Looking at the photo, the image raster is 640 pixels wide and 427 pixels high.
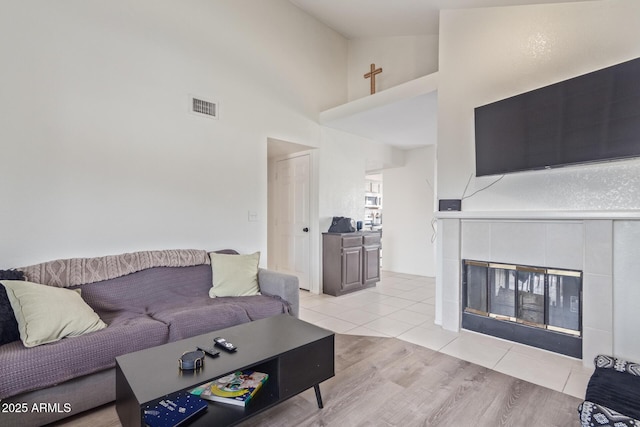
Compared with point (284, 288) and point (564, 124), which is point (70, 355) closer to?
point (284, 288)

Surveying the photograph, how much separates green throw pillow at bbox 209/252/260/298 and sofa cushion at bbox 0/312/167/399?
0.74m

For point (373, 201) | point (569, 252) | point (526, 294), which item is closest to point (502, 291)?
point (526, 294)

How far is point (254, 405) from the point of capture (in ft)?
4.82

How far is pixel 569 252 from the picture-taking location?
2424mm

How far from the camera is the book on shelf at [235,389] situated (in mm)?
1487

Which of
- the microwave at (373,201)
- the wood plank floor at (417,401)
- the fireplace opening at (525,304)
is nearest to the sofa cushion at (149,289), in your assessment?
the wood plank floor at (417,401)

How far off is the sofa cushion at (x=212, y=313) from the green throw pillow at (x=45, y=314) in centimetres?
41

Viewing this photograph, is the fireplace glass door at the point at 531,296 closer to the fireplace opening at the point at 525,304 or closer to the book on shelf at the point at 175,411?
the fireplace opening at the point at 525,304

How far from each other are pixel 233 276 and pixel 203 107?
68.0 inches

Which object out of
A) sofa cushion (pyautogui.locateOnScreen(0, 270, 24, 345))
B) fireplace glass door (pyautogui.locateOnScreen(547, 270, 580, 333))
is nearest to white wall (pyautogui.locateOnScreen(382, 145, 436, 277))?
fireplace glass door (pyautogui.locateOnScreen(547, 270, 580, 333))

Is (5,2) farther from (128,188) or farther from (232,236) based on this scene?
(232,236)

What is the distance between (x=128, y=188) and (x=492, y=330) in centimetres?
349

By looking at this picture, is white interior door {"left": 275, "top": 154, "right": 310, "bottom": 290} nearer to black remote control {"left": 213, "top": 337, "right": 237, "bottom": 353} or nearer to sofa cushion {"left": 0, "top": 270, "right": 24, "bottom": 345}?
black remote control {"left": 213, "top": 337, "right": 237, "bottom": 353}

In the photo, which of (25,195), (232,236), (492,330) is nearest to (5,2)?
(25,195)
